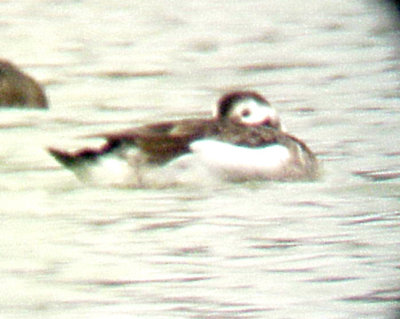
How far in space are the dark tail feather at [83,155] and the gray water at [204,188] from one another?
19 cm

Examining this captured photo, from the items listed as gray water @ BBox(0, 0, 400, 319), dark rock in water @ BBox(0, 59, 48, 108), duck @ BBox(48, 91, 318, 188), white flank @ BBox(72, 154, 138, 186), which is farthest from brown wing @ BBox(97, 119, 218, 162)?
dark rock in water @ BBox(0, 59, 48, 108)

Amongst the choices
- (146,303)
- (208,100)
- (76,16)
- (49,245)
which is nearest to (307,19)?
(76,16)

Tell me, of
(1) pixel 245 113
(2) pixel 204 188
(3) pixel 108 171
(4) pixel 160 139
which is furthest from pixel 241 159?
(3) pixel 108 171

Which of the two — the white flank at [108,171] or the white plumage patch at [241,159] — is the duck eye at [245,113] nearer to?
the white plumage patch at [241,159]

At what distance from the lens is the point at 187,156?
9.88 m

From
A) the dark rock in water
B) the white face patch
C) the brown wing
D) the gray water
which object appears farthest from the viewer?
the dark rock in water

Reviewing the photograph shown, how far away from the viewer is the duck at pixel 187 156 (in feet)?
32.3

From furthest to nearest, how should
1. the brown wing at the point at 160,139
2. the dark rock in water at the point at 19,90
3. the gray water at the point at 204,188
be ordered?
the dark rock in water at the point at 19,90, the brown wing at the point at 160,139, the gray water at the point at 204,188

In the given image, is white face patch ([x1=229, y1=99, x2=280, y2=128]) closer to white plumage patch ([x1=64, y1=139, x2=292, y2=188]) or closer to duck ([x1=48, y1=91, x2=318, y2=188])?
duck ([x1=48, y1=91, x2=318, y2=188])

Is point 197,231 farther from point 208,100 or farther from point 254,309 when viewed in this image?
point 208,100

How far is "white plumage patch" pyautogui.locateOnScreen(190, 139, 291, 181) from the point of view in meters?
9.91

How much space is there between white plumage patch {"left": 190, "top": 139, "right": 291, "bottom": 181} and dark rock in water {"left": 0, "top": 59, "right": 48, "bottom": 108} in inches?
121

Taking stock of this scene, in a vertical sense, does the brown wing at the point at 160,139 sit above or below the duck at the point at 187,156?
above

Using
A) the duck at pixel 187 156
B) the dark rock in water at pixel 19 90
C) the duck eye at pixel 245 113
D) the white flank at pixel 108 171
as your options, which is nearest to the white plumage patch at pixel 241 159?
the duck at pixel 187 156
